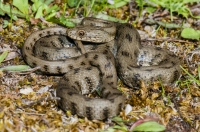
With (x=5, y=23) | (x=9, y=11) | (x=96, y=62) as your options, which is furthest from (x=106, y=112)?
(x=9, y=11)

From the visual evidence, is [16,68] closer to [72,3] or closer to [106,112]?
[106,112]

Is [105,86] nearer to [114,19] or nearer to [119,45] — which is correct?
[119,45]

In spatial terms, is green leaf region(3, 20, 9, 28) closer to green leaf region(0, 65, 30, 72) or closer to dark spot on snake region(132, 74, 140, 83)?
green leaf region(0, 65, 30, 72)

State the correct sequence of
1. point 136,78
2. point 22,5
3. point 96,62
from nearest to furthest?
point 136,78 → point 96,62 → point 22,5

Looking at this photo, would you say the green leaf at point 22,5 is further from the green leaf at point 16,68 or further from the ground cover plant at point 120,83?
the green leaf at point 16,68

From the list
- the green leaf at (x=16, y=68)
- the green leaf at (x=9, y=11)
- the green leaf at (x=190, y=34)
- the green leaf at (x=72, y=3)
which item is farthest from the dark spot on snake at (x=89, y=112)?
the green leaf at (x=72, y=3)

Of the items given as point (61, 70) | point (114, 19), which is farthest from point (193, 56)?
point (61, 70)
